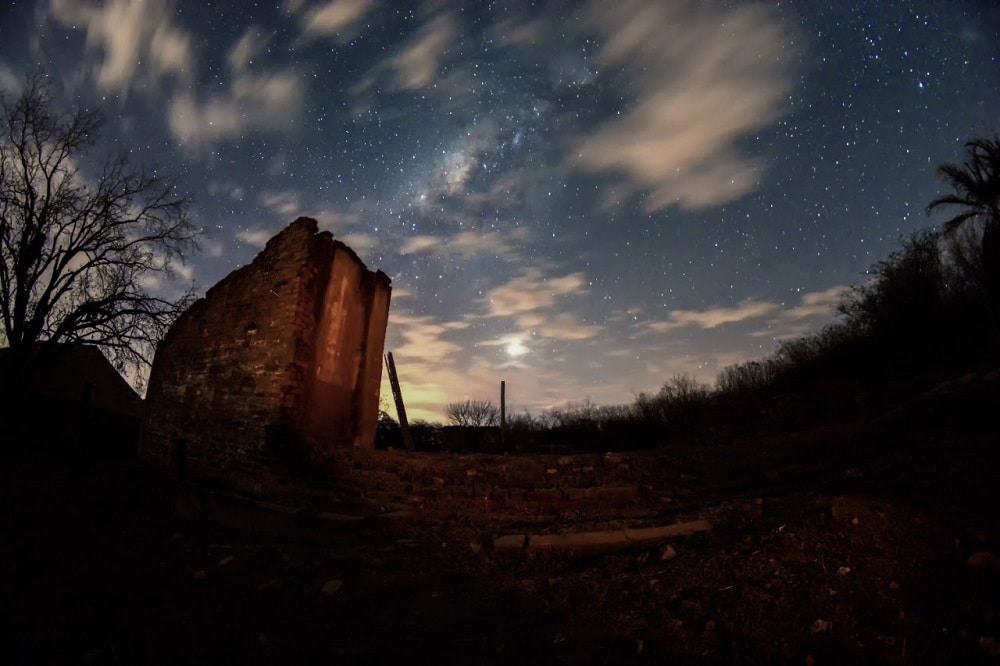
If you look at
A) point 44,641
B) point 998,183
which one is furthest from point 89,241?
point 998,183

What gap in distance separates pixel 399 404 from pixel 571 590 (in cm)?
939

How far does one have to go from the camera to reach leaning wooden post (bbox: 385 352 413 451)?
11.5m

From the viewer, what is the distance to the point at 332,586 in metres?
3.50

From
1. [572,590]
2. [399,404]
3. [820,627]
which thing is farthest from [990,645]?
[399,404]

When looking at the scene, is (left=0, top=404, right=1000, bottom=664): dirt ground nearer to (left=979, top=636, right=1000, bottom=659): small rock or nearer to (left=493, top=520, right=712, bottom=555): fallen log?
(left=979, top=636, right=1000, bottom=659): small rock

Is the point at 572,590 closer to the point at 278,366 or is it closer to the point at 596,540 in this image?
the point at 596,540

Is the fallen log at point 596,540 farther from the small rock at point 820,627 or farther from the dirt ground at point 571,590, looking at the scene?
the small rock at point 820,627

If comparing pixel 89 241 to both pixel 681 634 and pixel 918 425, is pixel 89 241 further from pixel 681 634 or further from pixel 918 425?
pixel 918 425

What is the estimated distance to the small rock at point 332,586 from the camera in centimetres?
345

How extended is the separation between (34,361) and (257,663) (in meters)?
16.9

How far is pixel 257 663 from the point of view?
2740mm

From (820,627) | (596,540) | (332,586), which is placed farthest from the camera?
(596,540)

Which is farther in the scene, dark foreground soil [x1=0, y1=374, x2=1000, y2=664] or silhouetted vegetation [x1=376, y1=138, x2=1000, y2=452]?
silhouetted vegetation [x1=376, y1=138, x2=1000, y2=452]

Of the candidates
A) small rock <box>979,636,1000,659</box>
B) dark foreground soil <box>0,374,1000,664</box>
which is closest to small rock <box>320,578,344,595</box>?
dark foreground soil <box>0,374,1000,664</box>
